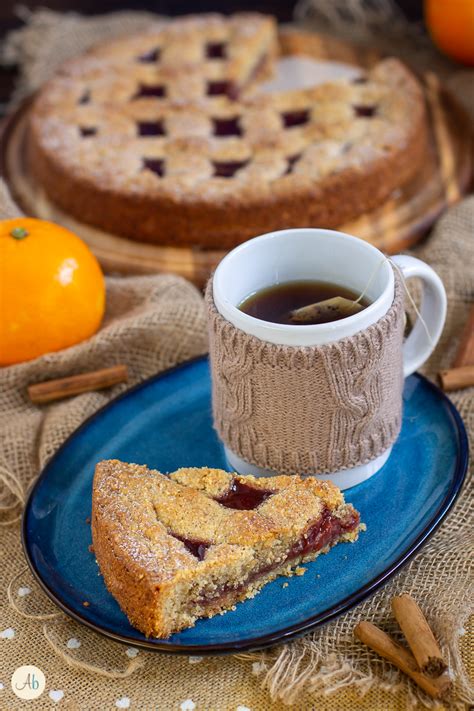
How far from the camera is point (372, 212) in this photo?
220cm

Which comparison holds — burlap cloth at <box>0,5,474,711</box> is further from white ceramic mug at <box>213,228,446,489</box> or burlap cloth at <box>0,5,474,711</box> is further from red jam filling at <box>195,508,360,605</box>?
white ceramic mug at <box>213,228,446,489</box>

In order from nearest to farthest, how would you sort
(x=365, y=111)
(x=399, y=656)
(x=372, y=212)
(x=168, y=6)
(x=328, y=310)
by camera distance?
1. (x=399, y=656)
2. (x=328, y=310)
3. (x=372, y=212)
4. (x=365, y=111)
5. (x=168, y=6)

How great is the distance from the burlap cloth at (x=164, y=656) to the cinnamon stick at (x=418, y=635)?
0.03 m

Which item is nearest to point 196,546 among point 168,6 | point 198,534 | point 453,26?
point 198,534

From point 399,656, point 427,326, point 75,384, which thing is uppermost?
point 427,326

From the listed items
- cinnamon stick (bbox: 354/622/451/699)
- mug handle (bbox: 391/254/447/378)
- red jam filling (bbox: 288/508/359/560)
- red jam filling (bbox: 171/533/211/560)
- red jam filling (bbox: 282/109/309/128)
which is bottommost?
cinnamon stick (bbox: 354/622/451/699)

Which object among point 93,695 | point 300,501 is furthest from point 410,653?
point 93,695

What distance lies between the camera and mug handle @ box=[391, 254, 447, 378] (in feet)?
5.03

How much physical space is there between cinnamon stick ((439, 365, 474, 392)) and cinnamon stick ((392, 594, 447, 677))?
486 mm

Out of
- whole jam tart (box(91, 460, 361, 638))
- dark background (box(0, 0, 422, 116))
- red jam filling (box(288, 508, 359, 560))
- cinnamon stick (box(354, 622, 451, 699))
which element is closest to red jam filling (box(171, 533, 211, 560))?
whole jam tart (box(91, 460, 361, 638))

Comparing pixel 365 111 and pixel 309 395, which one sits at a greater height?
pixel 309 395

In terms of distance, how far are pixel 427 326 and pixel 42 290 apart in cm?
72

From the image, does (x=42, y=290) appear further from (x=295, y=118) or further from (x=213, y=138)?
(x=295, y=118)

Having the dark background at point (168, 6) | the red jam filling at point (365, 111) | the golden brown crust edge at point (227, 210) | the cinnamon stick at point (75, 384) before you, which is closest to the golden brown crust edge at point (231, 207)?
the golden brown crust edge at point (227, 210)
